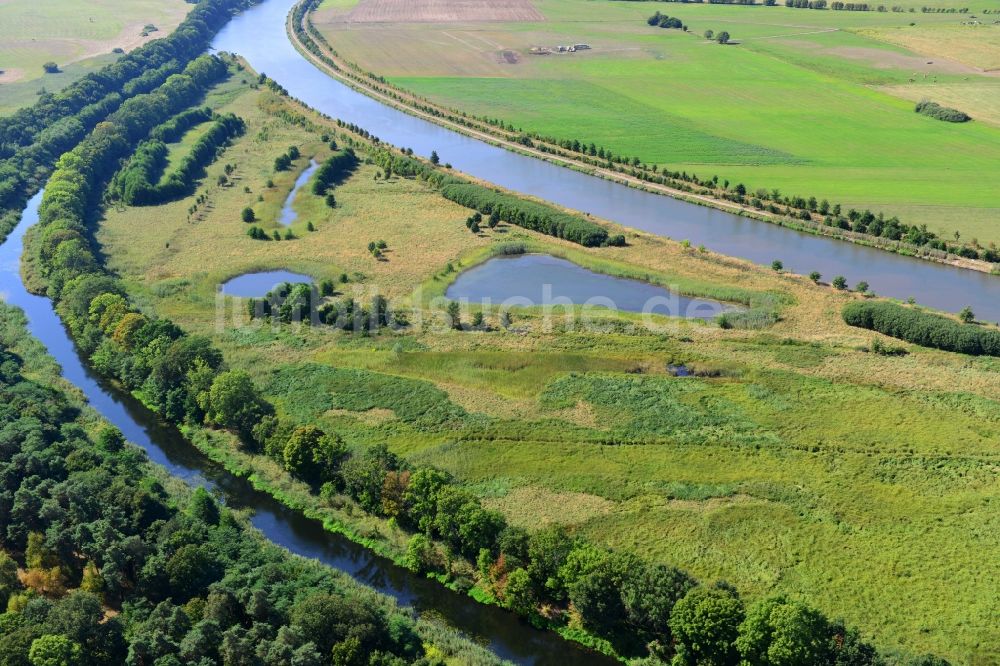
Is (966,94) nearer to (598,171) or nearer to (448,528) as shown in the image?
(598,171)

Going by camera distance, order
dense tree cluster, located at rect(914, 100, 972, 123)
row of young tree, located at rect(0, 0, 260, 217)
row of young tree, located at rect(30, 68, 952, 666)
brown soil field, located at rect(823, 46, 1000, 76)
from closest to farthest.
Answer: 1. row of young tree, located at rect(30, 68, 952, 666)
2. row of young tree, located at rect(0, 0, 260, 217)
3. dense tree cluster, located at rect(914, 100, 972, 123)
4. brown soil field, located at rect(823, 46, 1000, 76)

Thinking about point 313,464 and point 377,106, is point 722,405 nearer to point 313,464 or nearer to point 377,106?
point 313,464

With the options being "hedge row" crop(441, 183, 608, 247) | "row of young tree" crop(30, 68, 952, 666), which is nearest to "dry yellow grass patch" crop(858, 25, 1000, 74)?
"hedge row" crop(441, 183, 608, 247)

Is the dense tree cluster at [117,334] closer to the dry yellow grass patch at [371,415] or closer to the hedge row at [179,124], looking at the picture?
the dry yellow grass patch at [371,415]

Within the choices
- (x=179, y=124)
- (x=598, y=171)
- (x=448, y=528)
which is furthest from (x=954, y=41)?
(x=448, y=528)

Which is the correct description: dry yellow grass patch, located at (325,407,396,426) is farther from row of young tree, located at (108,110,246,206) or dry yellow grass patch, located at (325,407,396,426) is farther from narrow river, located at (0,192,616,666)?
row of young tree, located at (108,110,246,206)

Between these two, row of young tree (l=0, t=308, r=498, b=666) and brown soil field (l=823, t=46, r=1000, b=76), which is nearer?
row of young tree (l=0, t=308, r=498, b=666)

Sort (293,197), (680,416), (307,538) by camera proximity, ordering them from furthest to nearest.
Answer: (293,197) < (680,416) < (307,538)
